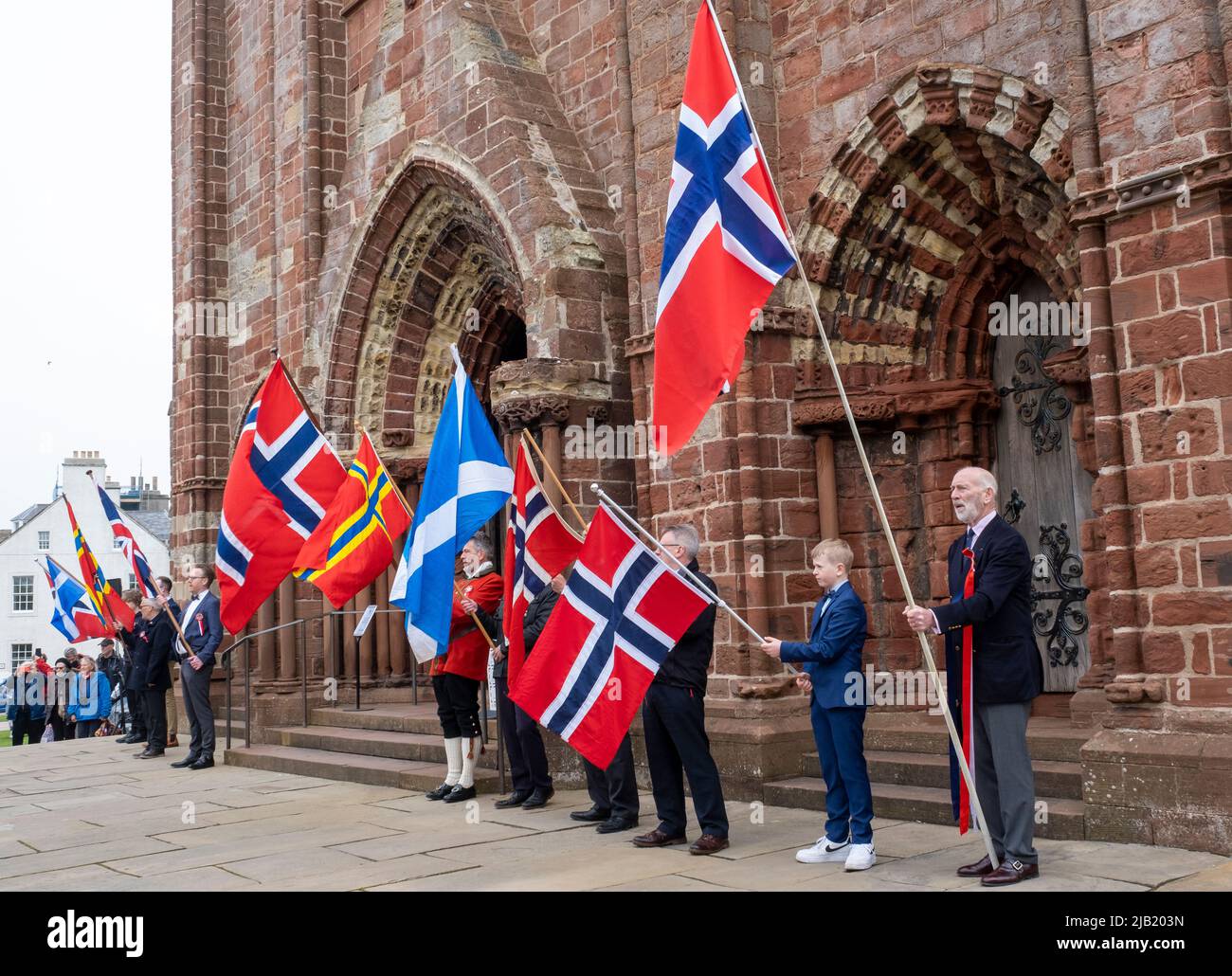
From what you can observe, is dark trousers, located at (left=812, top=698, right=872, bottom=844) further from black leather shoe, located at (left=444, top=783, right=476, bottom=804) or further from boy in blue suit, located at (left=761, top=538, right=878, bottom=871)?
black leather shoe, located at (left=444, top=783, right=476, bottom=804)

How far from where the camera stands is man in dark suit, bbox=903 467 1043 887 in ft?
18.3

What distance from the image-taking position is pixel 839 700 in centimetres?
629

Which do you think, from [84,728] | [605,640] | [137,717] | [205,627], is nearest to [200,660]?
[205,627]

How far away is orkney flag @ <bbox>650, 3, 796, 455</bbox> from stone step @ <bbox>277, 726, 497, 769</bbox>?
5119 millimetres

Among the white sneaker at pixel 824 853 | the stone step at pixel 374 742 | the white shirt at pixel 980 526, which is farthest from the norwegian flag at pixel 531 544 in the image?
the white shirt at pixel 980 526

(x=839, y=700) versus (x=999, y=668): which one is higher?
(x=999, y=668)

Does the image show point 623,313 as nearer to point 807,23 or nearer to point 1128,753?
point 807,23

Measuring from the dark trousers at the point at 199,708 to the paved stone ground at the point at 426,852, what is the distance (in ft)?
5.36

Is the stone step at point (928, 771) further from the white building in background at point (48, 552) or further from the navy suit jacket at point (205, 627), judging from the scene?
the white building in background at point (48, 552)

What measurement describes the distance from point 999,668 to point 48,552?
4926 centimetres

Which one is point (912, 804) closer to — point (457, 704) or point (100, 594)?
point (457, 704)

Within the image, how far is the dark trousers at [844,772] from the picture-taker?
616cm

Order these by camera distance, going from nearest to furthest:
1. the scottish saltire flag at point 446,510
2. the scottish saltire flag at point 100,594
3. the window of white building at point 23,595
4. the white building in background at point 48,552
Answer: the scottish saltire flag at point 446,510
the scottish saltire flag at point 100,594
the white building in background at point 48,552
the window of white building at point 23,595

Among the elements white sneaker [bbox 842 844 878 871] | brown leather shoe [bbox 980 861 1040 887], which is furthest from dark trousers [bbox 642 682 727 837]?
brown leather shoe [bbox 980 861 1040 887]
